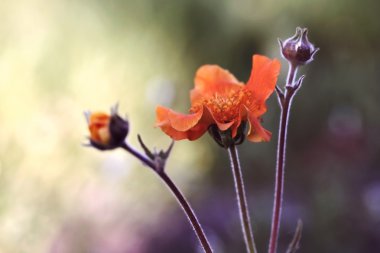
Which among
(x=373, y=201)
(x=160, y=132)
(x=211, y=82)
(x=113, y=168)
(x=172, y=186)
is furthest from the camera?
(x=160, y=132)

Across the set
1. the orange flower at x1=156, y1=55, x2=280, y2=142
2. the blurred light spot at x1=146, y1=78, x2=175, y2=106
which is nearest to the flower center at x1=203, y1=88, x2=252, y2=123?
the orange flower at x1=156, y1=55, x2=280, y2=142

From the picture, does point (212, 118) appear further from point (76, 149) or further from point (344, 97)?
point (344, 97)

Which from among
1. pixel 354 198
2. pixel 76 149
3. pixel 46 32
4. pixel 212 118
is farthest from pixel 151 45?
pixel 212 118

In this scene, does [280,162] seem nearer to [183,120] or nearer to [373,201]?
[183,120]

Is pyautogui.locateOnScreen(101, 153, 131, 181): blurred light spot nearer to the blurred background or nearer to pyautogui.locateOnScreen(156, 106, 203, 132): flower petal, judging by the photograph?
the blurred background

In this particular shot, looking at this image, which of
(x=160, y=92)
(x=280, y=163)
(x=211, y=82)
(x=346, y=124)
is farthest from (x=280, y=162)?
(x=160, y=92)

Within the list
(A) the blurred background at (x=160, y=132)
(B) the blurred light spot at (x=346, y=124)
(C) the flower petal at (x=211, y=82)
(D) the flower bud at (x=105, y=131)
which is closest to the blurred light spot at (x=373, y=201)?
(A) the blurred background at (x=160, y=132)

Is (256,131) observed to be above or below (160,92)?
below
